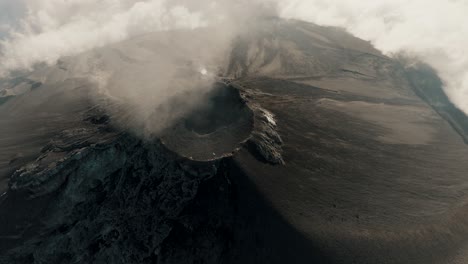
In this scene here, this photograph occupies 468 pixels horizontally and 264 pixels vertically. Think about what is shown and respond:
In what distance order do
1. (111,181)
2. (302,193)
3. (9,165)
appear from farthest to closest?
(9,165) → (111,181) → (302,193)

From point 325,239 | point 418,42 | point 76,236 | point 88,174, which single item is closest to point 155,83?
point 88,174

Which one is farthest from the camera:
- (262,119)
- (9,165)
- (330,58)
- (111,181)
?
(330,58)

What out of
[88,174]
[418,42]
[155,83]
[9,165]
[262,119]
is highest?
[418,42]

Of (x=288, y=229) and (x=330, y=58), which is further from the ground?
(x=330, y=58)

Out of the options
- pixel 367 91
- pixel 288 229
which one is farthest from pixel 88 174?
pixel 367 91

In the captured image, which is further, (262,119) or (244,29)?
(244,29)

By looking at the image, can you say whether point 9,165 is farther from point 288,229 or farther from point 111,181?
point 288,229

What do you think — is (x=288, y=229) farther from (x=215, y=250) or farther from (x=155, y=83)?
(x=155, y=83)
